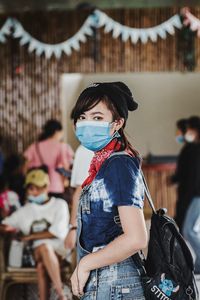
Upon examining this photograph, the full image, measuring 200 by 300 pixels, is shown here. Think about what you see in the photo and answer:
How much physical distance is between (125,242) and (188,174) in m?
4.88

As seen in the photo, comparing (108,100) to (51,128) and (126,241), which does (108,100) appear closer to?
(126,241)

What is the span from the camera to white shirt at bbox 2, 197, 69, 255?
5945 millimetres

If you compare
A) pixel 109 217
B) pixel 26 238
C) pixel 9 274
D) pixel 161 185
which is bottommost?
pixel 9 274

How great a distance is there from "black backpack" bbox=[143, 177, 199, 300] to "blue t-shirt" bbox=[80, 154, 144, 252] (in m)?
0.14

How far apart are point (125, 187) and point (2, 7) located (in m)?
6.60

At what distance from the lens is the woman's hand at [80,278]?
2.36m

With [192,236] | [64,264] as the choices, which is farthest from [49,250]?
[192,236]

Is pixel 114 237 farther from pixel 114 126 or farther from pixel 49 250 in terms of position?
pixel 49 250

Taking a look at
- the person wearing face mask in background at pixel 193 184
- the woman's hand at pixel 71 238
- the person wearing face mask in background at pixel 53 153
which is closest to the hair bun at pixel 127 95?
the woman's hand at pixel 71 238

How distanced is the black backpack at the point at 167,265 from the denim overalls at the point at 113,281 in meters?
0.04

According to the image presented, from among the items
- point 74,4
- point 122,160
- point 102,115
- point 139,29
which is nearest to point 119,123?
point 102,115

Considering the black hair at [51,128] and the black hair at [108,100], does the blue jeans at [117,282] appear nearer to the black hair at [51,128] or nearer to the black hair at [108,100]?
the black hair at [108,100]

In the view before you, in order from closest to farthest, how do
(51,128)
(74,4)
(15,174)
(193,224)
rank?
1. (193,224)
2. (15,174)
3. (51,128)
4. (74,4)

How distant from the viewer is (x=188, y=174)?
23.3ft
